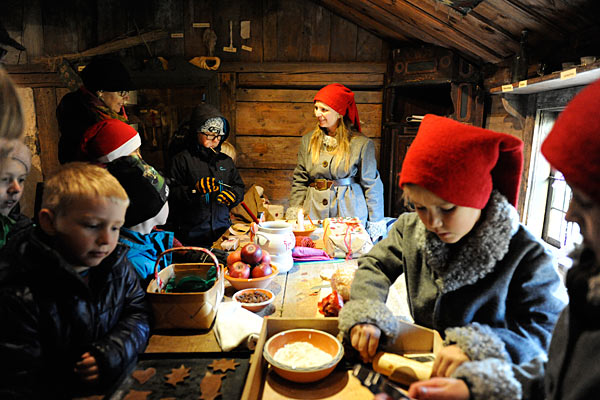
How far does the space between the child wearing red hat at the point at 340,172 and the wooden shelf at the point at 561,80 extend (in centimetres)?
116

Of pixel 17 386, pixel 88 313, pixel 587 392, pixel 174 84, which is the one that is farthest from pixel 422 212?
pixel 174 84

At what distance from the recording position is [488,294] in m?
1.07

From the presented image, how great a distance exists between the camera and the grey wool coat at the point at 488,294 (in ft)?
3.21

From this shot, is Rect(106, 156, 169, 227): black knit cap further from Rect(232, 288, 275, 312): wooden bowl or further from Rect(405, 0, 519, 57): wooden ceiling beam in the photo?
Rect(405, 0, 519, 57): wooden ceiling beam

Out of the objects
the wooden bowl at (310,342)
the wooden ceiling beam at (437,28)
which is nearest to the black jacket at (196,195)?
the wooden ceiling beam at (437,28)

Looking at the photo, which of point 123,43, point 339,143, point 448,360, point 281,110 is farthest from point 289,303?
point 123,43

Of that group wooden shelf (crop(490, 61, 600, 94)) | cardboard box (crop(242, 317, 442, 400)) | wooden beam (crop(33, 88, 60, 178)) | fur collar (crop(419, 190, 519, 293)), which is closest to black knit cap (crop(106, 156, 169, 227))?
cardboard box (crop(242, 317, 442, 400))

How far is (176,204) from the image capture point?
3193 mm

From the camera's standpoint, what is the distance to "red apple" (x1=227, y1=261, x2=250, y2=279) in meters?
1.60

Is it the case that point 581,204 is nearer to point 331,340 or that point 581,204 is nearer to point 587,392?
point 587,392

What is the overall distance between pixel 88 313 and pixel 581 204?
125 centimetres

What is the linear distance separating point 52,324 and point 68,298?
8cm

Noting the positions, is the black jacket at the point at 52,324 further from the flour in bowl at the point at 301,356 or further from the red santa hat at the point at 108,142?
the red santa hat at the point at 108,142

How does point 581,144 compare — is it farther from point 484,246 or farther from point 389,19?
point 389,19
